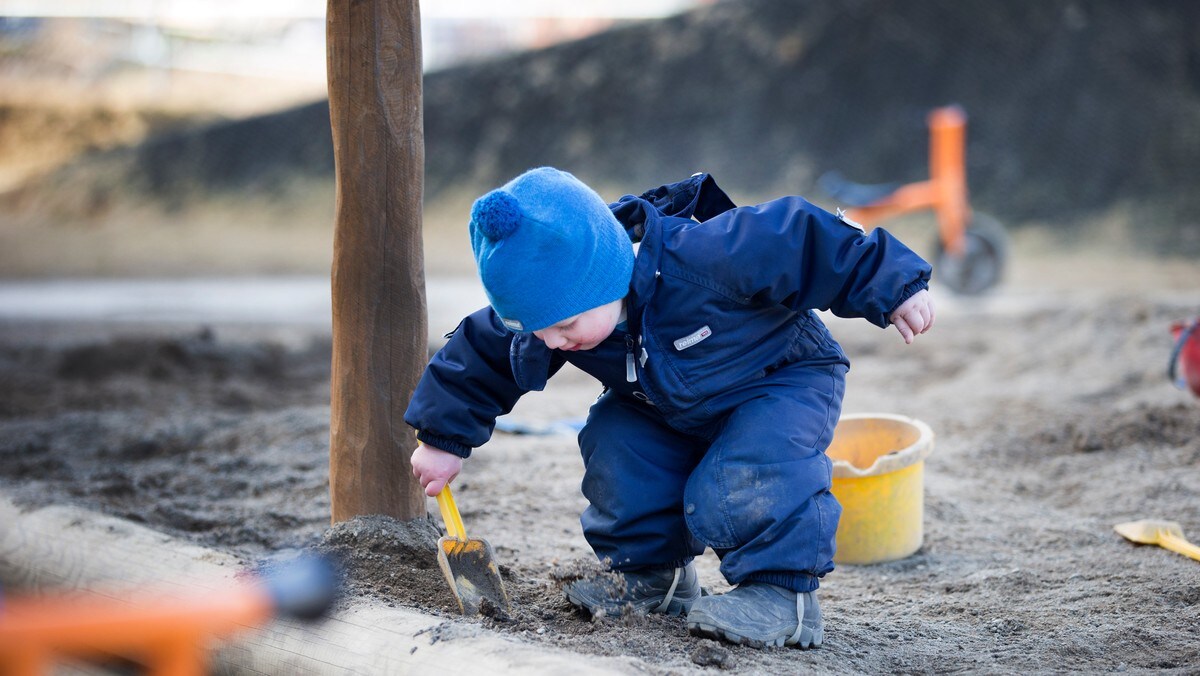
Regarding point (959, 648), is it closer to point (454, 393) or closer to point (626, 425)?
point (626, 425)

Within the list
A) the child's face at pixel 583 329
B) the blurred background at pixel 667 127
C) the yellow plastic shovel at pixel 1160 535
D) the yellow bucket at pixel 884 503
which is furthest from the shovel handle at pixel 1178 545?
the blurred background at pixel 667 127

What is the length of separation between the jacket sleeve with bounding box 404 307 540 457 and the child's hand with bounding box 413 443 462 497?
2 centimetres

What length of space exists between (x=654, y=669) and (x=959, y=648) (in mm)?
711

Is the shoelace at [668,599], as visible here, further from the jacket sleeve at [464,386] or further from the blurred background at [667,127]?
the blurred background at [667,127]

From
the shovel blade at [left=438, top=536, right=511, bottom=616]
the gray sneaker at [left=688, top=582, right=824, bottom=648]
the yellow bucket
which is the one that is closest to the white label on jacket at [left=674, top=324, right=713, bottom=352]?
the gray sneaker at [left=688, top=582, right=824, bottom=648]

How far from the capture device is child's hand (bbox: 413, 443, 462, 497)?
94.1 inches

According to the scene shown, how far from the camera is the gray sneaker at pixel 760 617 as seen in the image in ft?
7.25

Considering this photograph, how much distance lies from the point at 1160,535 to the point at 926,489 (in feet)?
2.64

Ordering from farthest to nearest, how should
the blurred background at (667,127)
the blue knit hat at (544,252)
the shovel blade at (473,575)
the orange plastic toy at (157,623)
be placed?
the blurred background at (667,127)
the shovel blade at (473,575)
the blue knit hat at (544,252)
the orange plastic toy at (157,623)

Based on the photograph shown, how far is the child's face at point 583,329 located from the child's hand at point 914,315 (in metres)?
0.55

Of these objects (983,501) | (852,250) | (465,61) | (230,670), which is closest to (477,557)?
(230,670)

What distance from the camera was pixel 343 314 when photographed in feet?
8.47

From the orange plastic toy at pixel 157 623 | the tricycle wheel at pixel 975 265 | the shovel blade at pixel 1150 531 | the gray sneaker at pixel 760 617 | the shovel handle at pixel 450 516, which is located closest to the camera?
the orange plastic toy at pixel 157 623

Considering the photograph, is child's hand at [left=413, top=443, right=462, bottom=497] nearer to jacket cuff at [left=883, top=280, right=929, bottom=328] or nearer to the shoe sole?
the shoe sole
